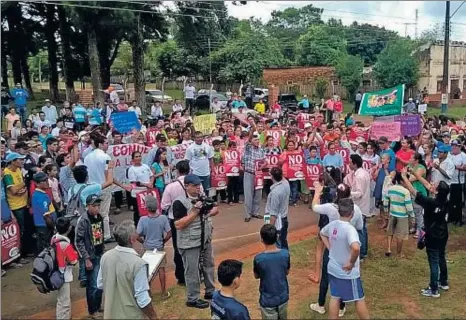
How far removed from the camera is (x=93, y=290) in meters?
6.89

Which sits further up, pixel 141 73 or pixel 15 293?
pixel 141 73

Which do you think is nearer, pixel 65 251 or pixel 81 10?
pixel 65 251

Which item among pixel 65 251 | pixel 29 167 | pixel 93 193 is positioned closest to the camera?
pixel 65 251

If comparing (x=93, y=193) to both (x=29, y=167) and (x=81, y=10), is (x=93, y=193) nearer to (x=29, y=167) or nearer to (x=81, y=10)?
(x=29, y=167)

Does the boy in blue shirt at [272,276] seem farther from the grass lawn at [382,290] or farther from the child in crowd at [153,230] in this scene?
the child in crowd at [153,230]

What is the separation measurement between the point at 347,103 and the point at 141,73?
18.1m

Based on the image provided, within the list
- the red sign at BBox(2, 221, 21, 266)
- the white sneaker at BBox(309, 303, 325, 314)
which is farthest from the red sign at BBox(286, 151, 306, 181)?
the red sign at BBox(2, 221, 21, 266)

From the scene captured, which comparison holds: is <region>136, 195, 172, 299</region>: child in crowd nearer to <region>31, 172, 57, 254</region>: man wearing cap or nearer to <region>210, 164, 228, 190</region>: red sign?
<region>31, 172, 57, 254</region>: man wearing cap

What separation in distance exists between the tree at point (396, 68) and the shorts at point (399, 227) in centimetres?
3264

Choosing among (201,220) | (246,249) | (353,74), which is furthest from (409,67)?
(201,220)

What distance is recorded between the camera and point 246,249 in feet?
32.1

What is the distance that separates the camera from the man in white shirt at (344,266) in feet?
19.9

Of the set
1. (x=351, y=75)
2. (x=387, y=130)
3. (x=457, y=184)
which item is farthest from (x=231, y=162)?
(x=351, y=75)

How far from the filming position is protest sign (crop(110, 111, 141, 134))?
43.4 feet
